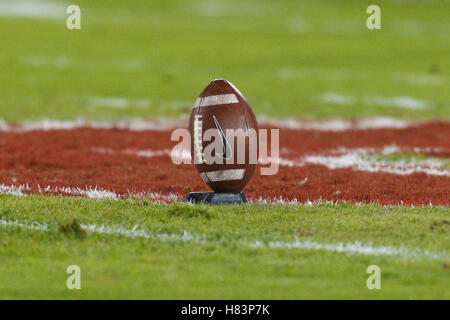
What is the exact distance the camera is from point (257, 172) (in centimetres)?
1314

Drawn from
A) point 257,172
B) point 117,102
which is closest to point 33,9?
point 117,102

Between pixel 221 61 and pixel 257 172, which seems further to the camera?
pixel 221 61

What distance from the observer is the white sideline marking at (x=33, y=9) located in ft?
146

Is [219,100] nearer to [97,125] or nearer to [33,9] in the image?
[97,125]

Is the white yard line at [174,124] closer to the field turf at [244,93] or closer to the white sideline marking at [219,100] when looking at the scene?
the field turf at [244,93]

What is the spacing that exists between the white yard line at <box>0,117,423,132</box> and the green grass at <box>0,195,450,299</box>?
935 centimetres

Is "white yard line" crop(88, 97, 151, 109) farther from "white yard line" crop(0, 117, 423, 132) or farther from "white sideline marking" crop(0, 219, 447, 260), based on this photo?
"white sideline marking" crop(0, 219, 447, 260)

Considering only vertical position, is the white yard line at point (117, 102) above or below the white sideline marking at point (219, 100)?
above

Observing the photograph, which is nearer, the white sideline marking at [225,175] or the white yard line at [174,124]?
the white sideline marking at [225,175]

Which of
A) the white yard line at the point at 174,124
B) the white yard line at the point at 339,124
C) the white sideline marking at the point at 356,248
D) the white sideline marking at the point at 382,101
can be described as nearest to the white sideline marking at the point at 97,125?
the white yard line at the point at 174,124

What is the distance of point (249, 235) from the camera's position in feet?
27.7

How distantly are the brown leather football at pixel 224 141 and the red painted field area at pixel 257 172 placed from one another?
2.82 feet

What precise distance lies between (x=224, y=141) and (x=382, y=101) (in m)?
15.3
